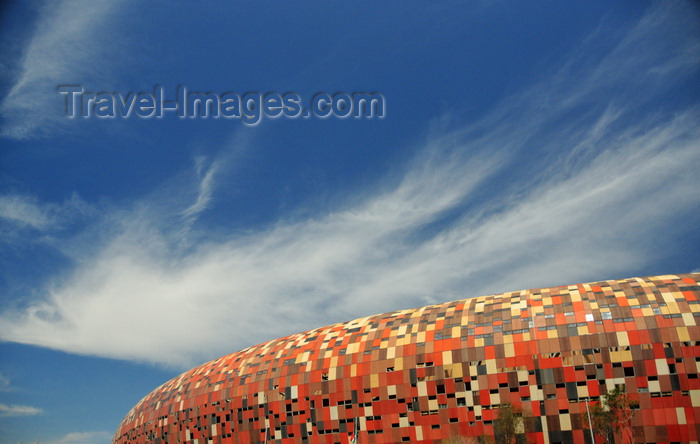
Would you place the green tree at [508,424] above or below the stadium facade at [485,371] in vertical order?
below

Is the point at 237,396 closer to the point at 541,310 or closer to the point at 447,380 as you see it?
the point at 447,380

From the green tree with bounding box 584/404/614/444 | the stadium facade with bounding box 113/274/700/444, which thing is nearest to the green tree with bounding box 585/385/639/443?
the green tree with bounding box 584/404/614/444

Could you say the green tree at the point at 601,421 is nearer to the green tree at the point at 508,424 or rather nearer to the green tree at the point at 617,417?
the green tree at the point at 617,417

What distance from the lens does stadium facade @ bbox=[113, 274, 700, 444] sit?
285ft

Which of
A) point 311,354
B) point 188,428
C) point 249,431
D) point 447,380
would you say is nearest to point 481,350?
point 447,380

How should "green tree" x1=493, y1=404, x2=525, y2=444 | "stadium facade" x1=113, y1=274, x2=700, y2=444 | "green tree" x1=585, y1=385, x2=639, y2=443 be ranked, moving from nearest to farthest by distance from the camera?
"green tree" x1=585, y1=385, x2=639, y2=443, "stadium facade" x1=113, y1=274, x2=700, y2=444, "green tree" x1=493, y1=404, x2=525, y2=444

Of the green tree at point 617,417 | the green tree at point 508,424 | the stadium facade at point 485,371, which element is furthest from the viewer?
the green tree at point 508,424

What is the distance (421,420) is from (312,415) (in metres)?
21.6

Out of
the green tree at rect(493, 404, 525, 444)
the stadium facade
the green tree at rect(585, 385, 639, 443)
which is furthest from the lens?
the green tree at rect(493, 404, 525, 444)

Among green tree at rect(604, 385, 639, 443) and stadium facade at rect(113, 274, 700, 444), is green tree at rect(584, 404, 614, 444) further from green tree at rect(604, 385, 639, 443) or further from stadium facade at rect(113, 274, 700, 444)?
stadium facade at rect(113, 274, 700, 444)

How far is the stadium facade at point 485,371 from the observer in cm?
8681

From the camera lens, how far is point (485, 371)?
310 feet

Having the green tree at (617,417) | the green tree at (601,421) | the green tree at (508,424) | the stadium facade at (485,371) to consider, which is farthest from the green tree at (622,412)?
the green tree at (508,424)

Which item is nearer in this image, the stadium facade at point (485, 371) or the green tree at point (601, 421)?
the green tree at point (601, 421)
